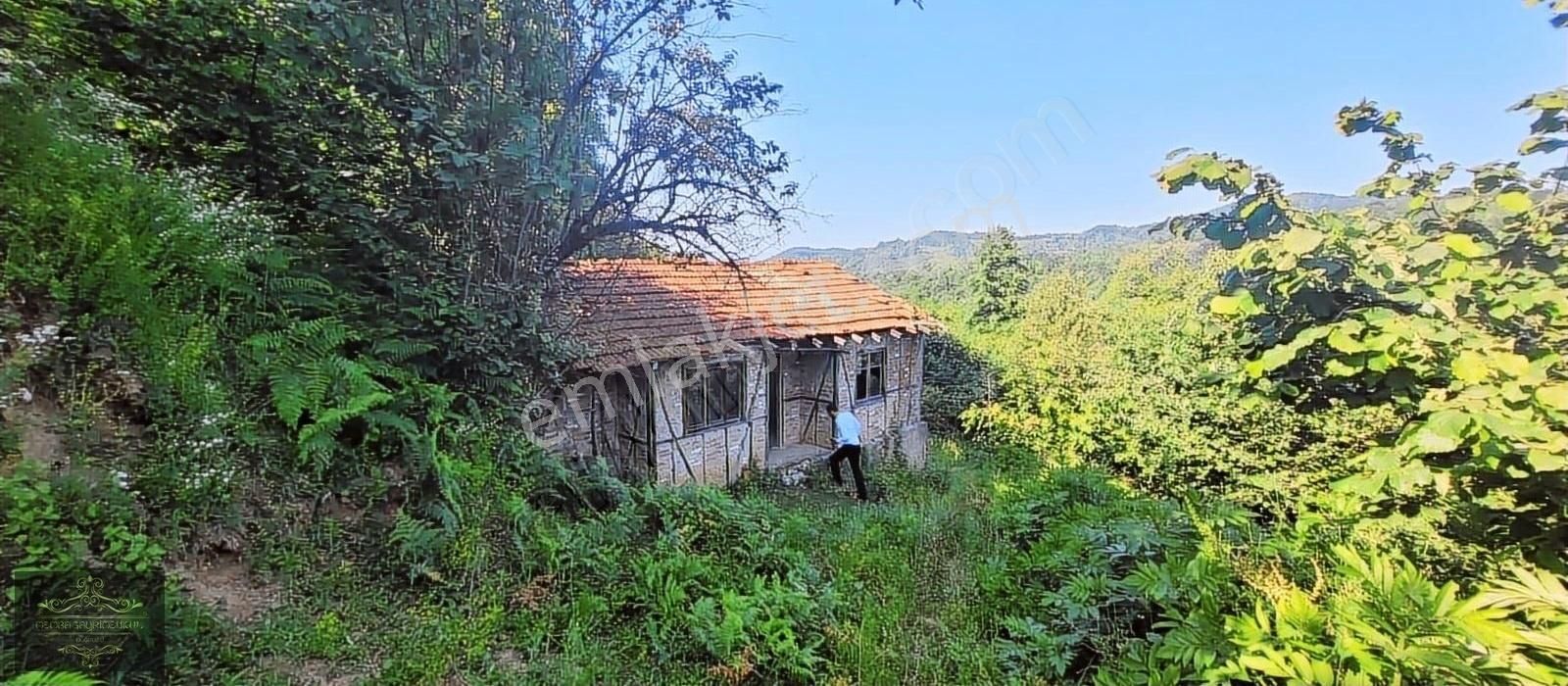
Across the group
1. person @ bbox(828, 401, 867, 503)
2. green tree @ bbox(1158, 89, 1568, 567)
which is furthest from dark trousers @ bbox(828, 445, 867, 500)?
green tree @ bbox(1158, 89, 1568, 567)

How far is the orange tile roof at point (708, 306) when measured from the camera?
7.40 metres

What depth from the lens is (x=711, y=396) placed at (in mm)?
9445

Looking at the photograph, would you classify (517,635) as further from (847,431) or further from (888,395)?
(888,395)

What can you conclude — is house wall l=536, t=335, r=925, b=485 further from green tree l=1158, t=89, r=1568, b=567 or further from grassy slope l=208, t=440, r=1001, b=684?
green tree l=1158, t=89, r=1568, b=567

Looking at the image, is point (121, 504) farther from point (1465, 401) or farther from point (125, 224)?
point (1465, 401)

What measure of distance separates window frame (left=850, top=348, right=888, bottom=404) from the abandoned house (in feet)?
0.10

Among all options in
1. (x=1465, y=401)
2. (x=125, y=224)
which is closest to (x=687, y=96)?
(x=125, y=224)

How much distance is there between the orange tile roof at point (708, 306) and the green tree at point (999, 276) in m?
2.52

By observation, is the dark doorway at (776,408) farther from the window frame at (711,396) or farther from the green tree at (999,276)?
the green tree at (999,276)

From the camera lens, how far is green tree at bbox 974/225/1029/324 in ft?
48.8

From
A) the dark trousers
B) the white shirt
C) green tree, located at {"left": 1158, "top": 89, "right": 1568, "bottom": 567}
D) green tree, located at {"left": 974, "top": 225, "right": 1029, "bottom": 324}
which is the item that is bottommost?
the dark trousers

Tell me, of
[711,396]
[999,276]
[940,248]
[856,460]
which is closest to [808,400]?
[856,460]

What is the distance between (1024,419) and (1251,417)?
3334mm

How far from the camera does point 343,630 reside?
3098 millimetres
